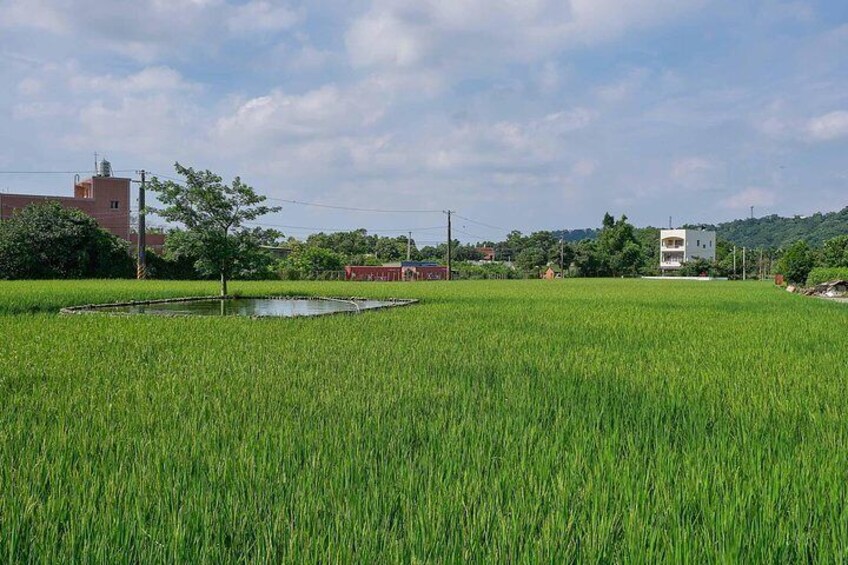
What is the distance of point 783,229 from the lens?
124750 millimetres

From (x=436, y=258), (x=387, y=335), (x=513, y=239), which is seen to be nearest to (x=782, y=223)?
(x=513, y=239)

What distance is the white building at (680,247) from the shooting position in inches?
3086

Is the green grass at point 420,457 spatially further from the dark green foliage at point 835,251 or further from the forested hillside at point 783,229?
the forested hillside at point 783,229

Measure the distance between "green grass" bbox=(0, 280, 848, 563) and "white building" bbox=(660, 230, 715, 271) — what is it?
78203mm

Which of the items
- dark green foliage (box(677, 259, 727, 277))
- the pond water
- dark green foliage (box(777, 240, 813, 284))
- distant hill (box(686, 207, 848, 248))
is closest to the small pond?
the pond water

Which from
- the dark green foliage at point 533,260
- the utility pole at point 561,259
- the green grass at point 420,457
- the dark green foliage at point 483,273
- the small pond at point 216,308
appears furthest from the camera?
A: the dark green foliage at point 533,260

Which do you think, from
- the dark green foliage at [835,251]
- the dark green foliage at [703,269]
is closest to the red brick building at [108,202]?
the dark green foliage at [835,251]

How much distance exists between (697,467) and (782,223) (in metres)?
151

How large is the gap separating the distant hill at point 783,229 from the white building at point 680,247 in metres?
15.7

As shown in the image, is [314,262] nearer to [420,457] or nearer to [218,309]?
[218,309]

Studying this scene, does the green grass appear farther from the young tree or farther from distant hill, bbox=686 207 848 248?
distant hill, bbox=686 207 848 248

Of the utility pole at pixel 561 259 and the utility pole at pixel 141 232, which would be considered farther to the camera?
the utility pole at pixel 561 259

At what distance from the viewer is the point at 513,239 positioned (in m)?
83.8

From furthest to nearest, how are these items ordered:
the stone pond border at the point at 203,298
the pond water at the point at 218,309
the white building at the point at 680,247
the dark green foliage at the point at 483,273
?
1. the white building at the point at 680,247
2. the dark green foliage at the point at 483,273
3. the pond water at the point at 218,309
4. the stone pond border at the point at 203,298
